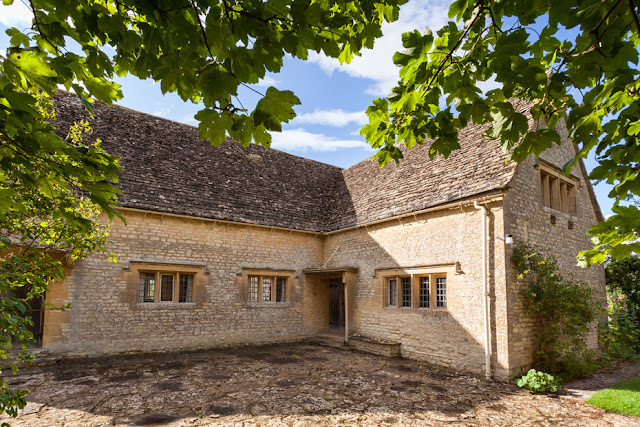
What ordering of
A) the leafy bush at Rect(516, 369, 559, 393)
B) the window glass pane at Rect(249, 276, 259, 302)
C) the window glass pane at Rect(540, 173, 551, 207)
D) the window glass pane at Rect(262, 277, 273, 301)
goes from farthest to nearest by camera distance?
the window glass pane at Rect(262, 277, 273, 301) < the window glass pane at Rect(249, 276, 259, 302) < the window glass pane at Rect(540, 173, 551, 207) < the leafy bush at Rect(516, 369, 559, 393)

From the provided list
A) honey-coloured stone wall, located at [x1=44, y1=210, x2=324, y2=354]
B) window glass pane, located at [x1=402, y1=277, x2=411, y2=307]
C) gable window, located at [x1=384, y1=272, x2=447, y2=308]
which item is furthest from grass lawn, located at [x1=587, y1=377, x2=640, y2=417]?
honey-coloured stone wall, located at [x1=44, y1=210, x2=324, y2=354]

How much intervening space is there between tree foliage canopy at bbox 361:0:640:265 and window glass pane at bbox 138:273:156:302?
9.78 metres

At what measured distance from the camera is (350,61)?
2783 millimetres

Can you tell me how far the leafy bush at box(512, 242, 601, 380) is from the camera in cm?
824

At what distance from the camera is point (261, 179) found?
1424 cm

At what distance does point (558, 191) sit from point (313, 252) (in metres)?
8.15

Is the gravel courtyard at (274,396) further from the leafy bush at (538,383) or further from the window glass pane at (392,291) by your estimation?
the window glass pane at (392,291)

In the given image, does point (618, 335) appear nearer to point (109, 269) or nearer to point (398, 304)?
point (398, 304)

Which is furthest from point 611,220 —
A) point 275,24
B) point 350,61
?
point 275,24

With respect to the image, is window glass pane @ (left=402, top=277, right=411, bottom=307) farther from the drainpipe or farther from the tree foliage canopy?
the tree foliage canopy

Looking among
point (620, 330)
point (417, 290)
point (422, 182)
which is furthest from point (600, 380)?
point (422, 182)

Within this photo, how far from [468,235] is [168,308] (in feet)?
28.3

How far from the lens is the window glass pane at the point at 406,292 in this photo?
10.8 meters

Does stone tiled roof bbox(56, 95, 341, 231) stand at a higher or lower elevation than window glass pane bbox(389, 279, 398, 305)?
higher
